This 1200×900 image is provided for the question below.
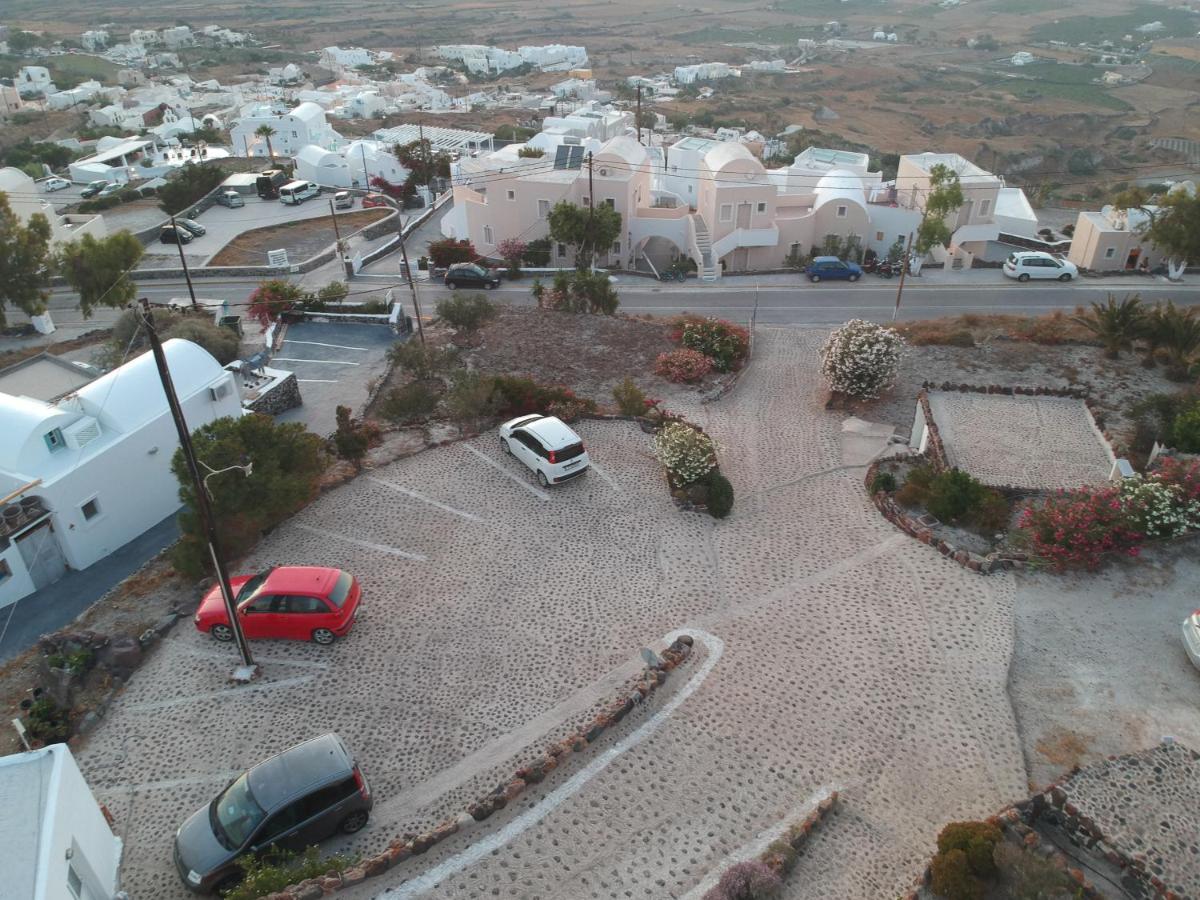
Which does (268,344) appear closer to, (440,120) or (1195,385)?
(1195,385)

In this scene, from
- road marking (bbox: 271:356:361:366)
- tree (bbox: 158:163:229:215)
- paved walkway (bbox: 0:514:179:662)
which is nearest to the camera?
paved walkway (bbox: 0:514:179:662)

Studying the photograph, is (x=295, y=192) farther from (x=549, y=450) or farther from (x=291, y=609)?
(x=291, y=609)

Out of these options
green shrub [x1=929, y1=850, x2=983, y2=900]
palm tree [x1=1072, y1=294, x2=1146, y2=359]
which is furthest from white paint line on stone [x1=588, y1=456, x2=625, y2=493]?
palm tree [x1=1072, y1=294, x2=1146, y2=359]

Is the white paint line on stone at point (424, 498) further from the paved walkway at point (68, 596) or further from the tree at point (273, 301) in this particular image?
the tree at point (273, 301)

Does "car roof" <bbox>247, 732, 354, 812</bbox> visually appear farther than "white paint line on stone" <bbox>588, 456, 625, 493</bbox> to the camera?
No

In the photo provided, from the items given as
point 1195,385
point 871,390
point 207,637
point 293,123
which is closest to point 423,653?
point 207,637

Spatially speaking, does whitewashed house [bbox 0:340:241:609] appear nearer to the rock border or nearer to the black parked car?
the rock border

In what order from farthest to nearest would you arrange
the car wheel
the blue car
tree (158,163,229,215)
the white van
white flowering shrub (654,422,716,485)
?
1. the white van
2. tree (158,163,229,215)
3. the blue car
4. white flowering shrub (654,422,716,485)
5. the car wheel

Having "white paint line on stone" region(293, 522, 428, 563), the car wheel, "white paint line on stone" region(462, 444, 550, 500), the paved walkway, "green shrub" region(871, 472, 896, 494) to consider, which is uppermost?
the car wheel
